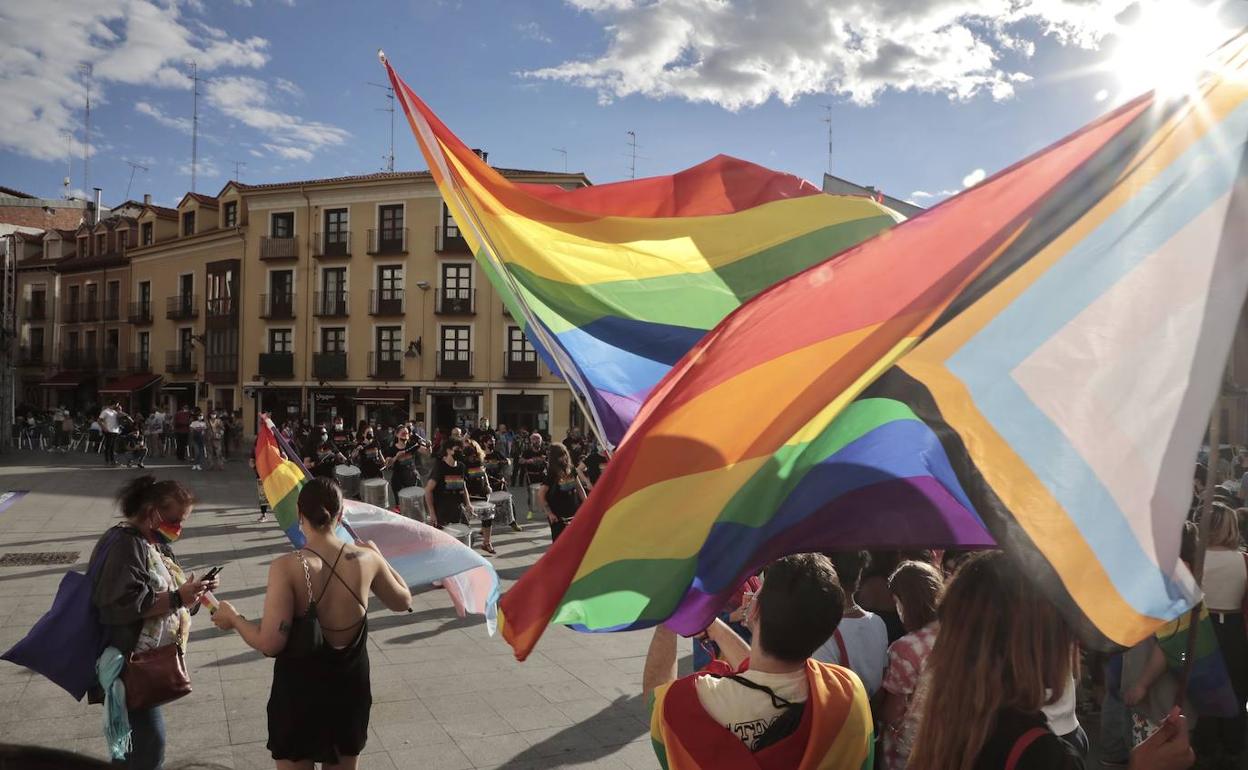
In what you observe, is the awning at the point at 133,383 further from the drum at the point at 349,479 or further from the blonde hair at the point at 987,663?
the blonde hair at the point at 987,663

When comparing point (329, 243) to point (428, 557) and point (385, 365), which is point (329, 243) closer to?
point (385, 365)

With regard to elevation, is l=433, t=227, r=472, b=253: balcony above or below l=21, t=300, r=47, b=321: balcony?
above

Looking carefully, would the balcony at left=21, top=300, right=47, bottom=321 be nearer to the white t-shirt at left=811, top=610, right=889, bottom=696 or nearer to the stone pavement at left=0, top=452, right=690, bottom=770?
the stone pavement at left=0, top=452, right=690, bottom=770

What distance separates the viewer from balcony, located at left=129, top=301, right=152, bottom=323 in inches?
1674

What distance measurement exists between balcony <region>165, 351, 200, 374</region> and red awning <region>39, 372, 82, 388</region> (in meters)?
7.60

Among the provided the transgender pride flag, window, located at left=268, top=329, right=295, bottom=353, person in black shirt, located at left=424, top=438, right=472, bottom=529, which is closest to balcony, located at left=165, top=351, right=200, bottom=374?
window, located at left=268, top=329, right=295, bottom=353

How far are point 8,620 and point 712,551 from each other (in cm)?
738

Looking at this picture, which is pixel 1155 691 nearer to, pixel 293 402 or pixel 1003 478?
pixel 1003 478

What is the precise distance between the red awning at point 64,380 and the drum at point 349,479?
1617 inches

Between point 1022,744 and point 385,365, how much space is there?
1457 inches

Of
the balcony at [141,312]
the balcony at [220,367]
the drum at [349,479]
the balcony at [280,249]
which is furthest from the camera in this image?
the balcony at [141,312]

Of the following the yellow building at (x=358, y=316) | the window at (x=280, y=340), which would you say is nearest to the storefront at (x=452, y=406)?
the yellow building at (x=358, y=316)

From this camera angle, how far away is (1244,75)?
71.9 inches

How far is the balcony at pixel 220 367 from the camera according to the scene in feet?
128
